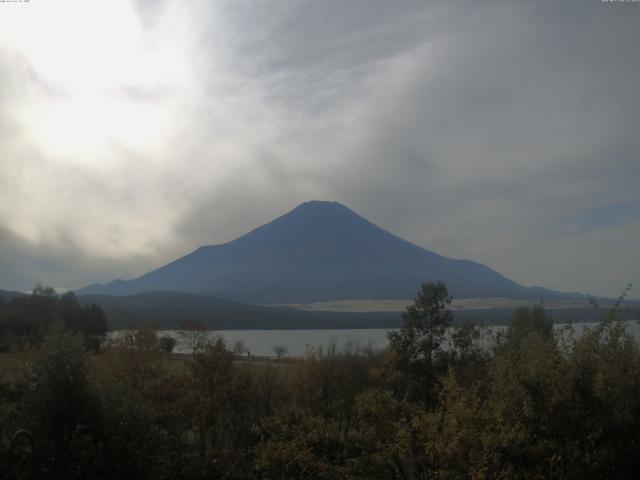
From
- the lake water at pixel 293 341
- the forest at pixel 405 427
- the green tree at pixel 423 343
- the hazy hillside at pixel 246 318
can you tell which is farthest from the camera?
the hazy hillside at pixel 246 318

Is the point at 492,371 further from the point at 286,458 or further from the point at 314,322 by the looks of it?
Answer: the point at 314,322

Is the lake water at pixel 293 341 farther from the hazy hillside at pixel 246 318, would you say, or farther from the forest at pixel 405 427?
the forest at pixel 405 427

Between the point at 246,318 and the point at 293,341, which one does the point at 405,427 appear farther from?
the point at 246,318

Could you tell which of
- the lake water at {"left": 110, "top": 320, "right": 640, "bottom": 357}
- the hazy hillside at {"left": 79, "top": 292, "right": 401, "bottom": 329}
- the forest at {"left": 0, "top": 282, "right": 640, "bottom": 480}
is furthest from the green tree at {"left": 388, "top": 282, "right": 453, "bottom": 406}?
the hazy hillside at {"left": 79, "top": 292, "right": 401, "bottom": 329}

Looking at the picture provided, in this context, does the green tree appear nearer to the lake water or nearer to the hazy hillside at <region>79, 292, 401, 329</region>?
the lake water

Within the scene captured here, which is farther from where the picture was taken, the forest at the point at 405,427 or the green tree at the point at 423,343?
the green tree at the point at 423,343

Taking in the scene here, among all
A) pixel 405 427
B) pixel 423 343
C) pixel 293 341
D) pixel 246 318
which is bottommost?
pixel 293 341

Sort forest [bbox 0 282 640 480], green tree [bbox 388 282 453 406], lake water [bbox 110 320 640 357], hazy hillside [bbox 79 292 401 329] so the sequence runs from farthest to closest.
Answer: hazy hillside [bbox 79 292 401 329]
lake water [bbox 110 320 640 357]
green tree [bbox 388 282 453 406]
forest [bbox 0 282 640 480]

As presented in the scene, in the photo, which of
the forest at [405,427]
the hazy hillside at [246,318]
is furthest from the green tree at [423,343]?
the hazy hillside at [246,318]

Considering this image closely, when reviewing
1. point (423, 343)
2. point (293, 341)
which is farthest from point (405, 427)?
point (293, 341)

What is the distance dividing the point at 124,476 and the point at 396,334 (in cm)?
2226

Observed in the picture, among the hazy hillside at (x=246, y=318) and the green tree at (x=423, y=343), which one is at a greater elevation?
the hazy hillside at (x=246, y=318)

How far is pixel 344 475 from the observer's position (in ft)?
39.5

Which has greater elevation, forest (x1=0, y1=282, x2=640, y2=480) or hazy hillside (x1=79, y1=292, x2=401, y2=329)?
hazy hillside (x1=79, y1=292, x2=401, y2=329)
